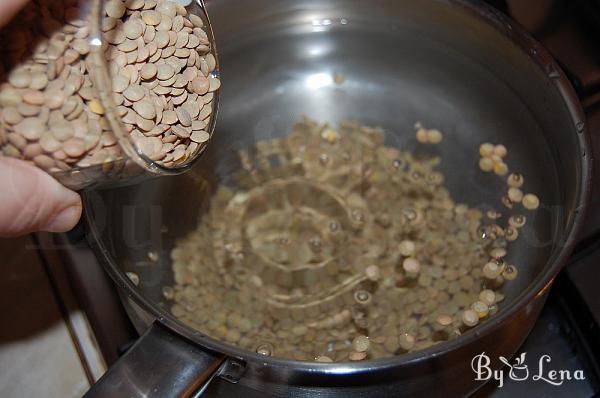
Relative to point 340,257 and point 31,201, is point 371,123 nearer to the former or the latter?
point 340,257

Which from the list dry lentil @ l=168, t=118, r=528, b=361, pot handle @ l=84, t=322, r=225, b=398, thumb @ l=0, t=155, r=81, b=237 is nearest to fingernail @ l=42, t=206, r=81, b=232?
thumb @ l=0, t=155, r=81, b=237

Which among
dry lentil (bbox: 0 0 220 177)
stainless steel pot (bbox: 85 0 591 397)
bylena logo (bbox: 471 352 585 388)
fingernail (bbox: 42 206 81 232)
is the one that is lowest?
bylena logo (bbox: 471 352 585 388)

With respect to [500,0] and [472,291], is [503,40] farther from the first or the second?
[472,291]

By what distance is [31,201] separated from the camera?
459 mm

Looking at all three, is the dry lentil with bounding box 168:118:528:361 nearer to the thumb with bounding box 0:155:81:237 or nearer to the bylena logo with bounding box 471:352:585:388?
the bylena logo with bounding box 471:352:585:388

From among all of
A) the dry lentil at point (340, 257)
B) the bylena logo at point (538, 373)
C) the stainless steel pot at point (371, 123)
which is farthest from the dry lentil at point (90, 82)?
the bylena logo at point (538, 373)

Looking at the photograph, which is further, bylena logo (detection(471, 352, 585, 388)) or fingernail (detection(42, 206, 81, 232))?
bylena logo (detection(471, 352, 585, 388))

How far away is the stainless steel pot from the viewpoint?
50 cm

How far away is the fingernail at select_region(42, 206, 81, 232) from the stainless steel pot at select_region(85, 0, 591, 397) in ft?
0.20

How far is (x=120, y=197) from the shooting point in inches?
28.9

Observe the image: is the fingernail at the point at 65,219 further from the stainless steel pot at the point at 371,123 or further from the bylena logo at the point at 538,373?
the bylena logo at the point at 538,373

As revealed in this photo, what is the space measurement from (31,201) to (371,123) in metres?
0.56

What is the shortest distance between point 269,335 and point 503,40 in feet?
1.46

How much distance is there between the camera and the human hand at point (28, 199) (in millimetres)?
437
